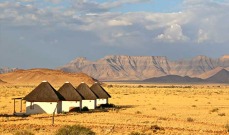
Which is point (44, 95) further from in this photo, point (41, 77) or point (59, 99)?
point (41, 77)

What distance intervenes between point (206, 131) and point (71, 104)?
57.7 ft

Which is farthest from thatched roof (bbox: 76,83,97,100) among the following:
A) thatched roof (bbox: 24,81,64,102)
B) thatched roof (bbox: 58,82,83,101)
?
thatched roof (bbox: 24,81,64,102)

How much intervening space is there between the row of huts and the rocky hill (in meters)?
121

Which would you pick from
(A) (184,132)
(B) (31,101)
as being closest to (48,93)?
(B) (31,101)

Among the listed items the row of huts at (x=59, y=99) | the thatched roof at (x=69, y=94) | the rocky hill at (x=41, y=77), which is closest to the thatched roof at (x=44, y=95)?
the row of huts at (x=59, y=99)

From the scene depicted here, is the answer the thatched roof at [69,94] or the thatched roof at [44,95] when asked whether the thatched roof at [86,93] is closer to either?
the thatched roof at [69,94]

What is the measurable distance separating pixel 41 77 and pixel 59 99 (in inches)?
5414

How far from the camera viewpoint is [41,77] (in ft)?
570

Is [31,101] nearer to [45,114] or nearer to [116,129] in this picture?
[45,114]

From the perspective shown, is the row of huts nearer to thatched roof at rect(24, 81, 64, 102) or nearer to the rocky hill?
thatched roof at rect(24, 81, 64, 102)

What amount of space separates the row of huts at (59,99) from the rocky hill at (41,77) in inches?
4756

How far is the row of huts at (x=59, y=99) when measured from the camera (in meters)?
37.8

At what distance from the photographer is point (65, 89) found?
41.7m

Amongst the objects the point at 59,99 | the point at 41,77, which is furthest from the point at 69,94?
the point at 41,77
